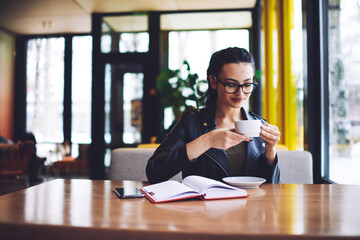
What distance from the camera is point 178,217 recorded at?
80cm

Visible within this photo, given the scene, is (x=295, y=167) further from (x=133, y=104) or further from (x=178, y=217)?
(x=133, y=104)

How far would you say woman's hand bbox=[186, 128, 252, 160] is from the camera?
121 centimetres

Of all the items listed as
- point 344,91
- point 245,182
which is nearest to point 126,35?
point 344,91

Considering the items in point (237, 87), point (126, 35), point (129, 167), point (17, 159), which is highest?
point (126, 35)

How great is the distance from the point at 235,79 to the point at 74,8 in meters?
5.30

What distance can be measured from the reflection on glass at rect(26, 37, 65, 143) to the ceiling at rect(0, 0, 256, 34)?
2.48 ft

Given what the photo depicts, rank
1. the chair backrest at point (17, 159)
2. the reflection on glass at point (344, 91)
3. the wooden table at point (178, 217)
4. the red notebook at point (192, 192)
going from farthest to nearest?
1. the chair backrest at point (17, 159)
2. the reflection on glass at point (344, 91)
3. the red notebook at point (192, 192)
4. the wooden table at point (178, 217)

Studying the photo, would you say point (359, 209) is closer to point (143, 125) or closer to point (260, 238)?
point (260, 238)

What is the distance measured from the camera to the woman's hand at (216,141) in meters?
1.21

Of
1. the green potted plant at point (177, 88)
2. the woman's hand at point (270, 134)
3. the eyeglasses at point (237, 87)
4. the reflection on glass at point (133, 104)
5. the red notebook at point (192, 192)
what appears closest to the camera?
the red notebook at point (192, 192)

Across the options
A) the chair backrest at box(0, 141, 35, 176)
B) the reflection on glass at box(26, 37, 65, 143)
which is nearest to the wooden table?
the chair backrest at box(0, 141, 35, 176)

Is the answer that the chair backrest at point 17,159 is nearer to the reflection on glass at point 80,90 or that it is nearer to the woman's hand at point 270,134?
the reflection on glass at point 80,90

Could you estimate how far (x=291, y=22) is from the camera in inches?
121

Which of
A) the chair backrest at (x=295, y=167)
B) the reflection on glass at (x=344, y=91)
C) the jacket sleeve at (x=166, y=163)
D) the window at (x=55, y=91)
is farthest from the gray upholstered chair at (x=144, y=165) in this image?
the window at (x=55, y=91)
